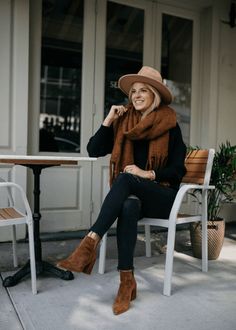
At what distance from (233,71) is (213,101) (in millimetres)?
477

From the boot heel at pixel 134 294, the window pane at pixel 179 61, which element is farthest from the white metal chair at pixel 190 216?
the window pane at pixel 179 61

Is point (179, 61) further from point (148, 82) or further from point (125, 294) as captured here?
point (125, 294)

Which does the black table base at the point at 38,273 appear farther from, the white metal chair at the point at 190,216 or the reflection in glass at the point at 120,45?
the reflection in glass at the point at 120,45

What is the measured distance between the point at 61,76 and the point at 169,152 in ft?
5.93

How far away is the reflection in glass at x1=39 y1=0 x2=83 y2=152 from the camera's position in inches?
143

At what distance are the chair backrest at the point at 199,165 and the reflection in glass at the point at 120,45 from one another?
1428mm

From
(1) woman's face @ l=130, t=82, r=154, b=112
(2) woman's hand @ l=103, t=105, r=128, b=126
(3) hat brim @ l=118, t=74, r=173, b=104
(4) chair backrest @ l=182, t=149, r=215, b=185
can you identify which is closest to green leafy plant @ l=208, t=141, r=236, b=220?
(4) chair backrest @ l=182, t=149, r=215, b=185

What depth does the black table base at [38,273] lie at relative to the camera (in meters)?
2.25

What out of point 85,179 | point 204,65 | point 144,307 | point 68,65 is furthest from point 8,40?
point 144,307

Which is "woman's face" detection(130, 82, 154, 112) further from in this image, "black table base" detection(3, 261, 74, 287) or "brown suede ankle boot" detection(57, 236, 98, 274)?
"black table base" detection(3, 261, 74, 287)

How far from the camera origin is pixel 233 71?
14.2 ft

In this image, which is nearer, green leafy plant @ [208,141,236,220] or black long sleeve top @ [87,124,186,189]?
black long sleeve top @ [87,124,186,189]

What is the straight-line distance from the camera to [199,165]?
266cm

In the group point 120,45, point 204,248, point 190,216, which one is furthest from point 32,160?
point 120,45
